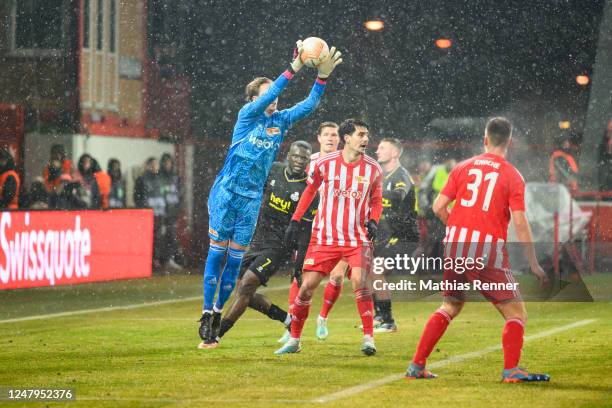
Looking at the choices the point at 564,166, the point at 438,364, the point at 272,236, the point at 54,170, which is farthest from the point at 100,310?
the point at 564,166

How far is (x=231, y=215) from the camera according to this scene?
387 inches

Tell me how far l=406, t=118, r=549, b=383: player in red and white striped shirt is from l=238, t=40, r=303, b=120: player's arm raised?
7.29 ft

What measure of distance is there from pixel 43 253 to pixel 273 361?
7446mm

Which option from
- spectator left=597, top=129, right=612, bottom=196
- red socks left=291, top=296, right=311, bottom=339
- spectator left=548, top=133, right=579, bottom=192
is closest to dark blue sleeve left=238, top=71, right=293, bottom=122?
red socks left=291, top=296, right=311, bottom=339

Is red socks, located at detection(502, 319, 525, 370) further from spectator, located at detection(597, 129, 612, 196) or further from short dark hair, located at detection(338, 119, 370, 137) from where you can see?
spectator, located at detection(597, 129, 612, 196)

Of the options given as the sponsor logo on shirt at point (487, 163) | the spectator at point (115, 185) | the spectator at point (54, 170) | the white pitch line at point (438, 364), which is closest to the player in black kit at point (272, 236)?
the white pitch line at point (438, 364)

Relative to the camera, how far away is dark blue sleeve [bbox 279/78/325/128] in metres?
9.59

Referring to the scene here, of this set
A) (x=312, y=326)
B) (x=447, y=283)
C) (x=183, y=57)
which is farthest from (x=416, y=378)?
(x=183, y=57)

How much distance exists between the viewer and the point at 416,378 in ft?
26.0

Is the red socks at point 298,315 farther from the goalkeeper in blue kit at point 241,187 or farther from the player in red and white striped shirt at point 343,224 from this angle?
the goalkeeper in blue kit at point 241,187

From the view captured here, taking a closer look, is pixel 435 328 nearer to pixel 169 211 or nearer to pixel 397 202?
pixel 397 202

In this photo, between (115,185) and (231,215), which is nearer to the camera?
(231,215)

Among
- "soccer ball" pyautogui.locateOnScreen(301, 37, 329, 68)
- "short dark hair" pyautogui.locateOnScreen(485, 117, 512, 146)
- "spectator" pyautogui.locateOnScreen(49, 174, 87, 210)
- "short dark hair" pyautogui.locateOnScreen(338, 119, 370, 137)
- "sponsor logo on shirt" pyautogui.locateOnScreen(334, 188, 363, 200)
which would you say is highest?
"soccer ball" pyautogui.locateOnScreen(301, 37, 329, 68)

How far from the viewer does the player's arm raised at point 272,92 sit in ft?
30.9
